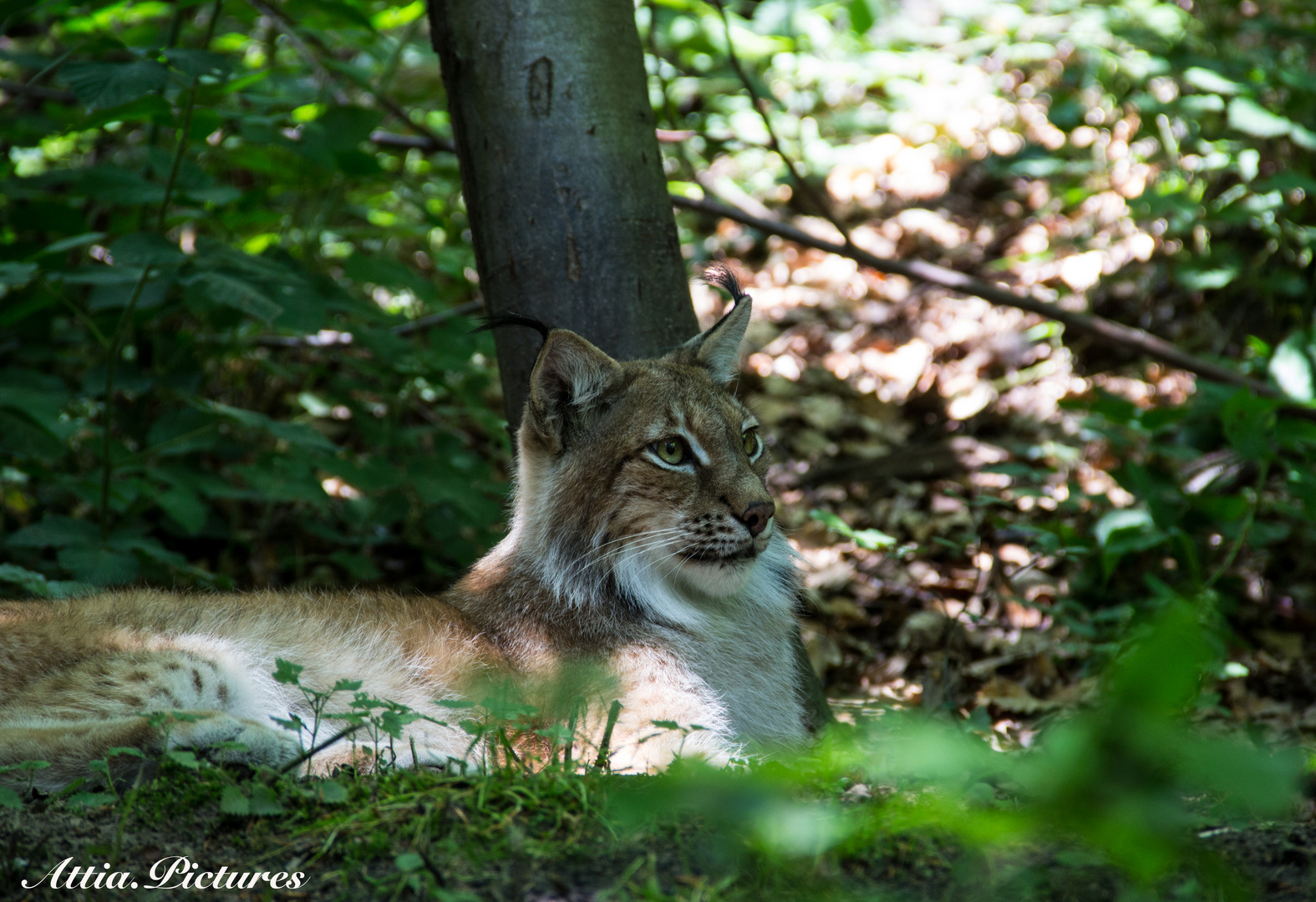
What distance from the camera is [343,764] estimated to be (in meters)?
3.19

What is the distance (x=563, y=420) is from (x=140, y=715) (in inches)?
71.3

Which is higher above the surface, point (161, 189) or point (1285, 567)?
point (161, 189)

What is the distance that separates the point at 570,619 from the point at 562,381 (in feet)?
3.06

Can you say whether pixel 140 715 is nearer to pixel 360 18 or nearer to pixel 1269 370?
pixel 360 18

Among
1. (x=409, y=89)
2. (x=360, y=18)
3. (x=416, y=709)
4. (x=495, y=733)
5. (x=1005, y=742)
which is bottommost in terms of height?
(x=1005, y=742)

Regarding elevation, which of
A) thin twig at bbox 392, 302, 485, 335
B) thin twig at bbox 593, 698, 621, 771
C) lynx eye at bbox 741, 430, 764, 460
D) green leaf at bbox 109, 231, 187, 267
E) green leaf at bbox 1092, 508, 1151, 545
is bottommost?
green leaf at bbox 1092, 508, 1151, 545

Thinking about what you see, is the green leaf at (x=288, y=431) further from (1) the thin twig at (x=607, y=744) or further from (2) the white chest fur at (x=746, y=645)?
(1) the thin twig at (x=607, y=744)

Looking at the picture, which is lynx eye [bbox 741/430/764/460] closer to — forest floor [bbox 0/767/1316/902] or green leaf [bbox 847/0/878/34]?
forest floor [bbox 0/767/1316/902]

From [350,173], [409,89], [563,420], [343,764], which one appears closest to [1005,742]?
[563,420]

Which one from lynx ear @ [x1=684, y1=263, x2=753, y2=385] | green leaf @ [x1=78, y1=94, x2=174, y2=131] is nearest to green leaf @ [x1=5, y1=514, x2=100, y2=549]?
green leaf @ [x1=78, y1=94, x2=174, y2=131]

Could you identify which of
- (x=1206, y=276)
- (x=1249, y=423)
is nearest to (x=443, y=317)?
(x=1249, y=423)

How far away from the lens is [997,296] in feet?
20.1

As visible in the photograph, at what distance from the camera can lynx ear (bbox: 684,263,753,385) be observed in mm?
4441

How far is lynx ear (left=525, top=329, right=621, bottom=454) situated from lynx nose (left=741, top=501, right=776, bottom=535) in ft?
2.50
